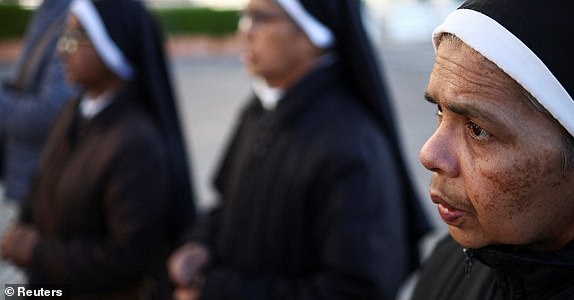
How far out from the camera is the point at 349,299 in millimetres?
2756

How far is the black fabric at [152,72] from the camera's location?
3.58 m

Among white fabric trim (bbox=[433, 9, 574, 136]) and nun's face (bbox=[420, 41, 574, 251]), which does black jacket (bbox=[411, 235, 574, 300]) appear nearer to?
nun's face (bbox=[420, 41, 574, 251])

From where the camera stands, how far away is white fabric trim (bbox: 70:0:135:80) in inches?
141

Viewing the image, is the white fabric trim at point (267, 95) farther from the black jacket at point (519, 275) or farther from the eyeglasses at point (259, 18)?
the black jacket at point (519, 275)

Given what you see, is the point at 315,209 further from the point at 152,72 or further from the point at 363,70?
the point at 152,72

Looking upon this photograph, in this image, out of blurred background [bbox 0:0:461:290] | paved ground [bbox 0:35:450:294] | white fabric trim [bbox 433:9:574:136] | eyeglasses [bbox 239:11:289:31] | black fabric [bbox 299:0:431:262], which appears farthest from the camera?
blurred background [bbox 0:0:461:290]

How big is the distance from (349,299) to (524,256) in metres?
1.47

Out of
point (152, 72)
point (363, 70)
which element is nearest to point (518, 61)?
point (363, 70)

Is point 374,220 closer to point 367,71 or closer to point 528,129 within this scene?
point 367,71

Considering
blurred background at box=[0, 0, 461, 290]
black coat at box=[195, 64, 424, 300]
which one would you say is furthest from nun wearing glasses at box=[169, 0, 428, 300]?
blurred background at box=[0, 0, 461, 290]

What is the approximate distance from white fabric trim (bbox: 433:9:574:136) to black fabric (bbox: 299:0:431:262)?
167 cm

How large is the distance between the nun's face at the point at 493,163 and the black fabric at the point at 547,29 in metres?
0.07

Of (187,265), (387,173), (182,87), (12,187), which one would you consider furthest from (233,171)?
(182,87)

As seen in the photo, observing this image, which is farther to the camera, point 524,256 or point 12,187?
point 12,187
